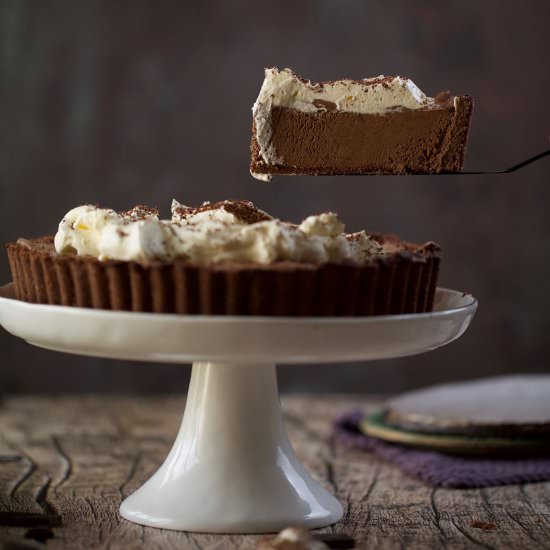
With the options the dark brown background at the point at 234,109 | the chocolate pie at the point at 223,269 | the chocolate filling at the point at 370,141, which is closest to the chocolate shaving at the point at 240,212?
the chocolate pie at the point at 223,269

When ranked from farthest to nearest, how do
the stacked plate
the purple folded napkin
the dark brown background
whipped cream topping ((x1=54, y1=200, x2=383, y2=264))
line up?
the dark brown background < the stacked plate < the purple folded napkin < whipped cream topping ((x1=54, y1=200, x2=383, y2=264))

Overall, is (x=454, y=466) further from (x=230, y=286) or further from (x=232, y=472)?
(x=230, y=286)

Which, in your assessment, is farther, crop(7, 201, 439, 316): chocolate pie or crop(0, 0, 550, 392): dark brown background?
crop(0, 0, 550, 392): dark brown background

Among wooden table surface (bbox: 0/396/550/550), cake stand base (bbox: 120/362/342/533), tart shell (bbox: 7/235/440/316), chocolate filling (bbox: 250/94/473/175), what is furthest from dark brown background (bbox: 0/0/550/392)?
tart shell (bbox: 7/235/440/316)

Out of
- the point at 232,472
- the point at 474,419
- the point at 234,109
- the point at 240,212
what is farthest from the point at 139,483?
the point at 234,109

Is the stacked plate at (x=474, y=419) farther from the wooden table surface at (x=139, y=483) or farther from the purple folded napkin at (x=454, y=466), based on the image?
the wooden table surface at (x=139, y=483)

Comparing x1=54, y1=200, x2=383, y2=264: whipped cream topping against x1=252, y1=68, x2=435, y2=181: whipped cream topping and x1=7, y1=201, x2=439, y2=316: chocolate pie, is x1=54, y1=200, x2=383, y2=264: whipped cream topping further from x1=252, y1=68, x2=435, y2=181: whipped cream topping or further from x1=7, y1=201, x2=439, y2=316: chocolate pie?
x1=252, y1=68, x2=435, y2=181: whipped cream topping
